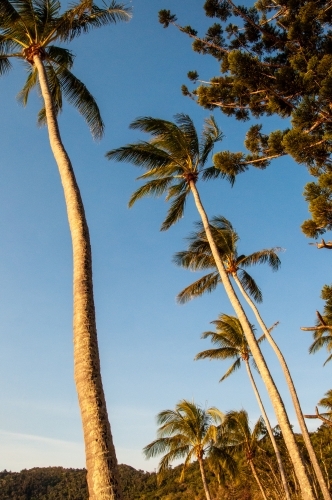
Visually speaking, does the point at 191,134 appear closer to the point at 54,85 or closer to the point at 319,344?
the point at 54,85

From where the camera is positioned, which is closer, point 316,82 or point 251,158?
point 316,82

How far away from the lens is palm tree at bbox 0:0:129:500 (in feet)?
11.9

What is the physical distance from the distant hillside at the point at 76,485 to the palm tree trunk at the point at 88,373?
40.5 meters

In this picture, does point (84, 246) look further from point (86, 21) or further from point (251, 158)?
point (251, 158)

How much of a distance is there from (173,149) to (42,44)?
20.2 feet

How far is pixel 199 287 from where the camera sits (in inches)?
731

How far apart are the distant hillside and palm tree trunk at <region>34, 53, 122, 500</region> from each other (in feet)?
133

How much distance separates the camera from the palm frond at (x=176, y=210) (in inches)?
613

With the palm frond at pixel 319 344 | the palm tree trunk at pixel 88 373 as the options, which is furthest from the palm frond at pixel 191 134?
the palm frond at pixel 319 344

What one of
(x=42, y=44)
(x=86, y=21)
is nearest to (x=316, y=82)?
(x=86, y=21)

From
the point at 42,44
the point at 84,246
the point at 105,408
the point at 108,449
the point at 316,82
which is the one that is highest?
the point at 42,44

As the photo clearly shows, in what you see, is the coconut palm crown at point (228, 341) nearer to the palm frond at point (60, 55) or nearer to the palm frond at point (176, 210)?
the palm frond at point (176, 210)

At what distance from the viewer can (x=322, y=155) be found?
10.6m

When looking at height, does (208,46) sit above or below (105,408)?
above
